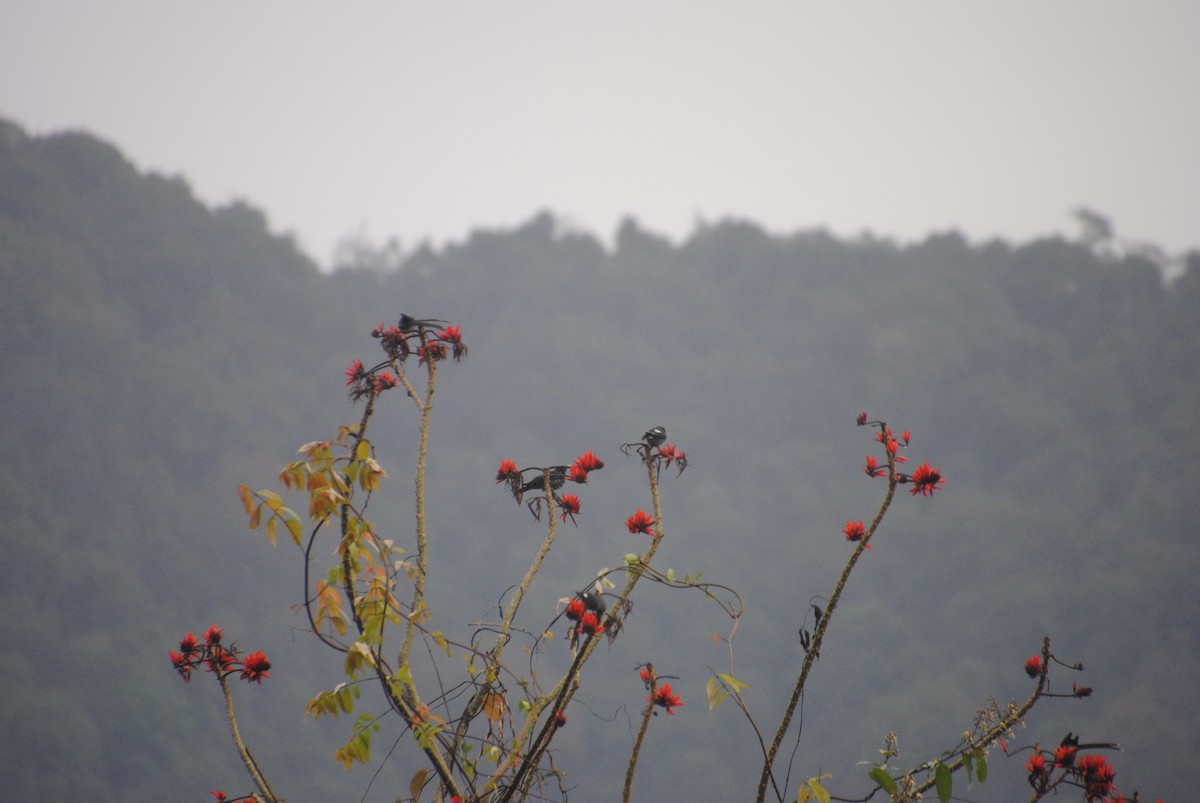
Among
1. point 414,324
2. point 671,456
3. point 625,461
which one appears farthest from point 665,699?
point 625,461

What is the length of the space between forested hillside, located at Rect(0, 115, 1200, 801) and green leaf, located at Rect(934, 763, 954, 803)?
21.0m

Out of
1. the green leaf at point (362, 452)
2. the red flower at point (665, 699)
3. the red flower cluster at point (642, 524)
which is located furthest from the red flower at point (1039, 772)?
the green leaf at point (362, 452)

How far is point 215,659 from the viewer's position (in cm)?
130

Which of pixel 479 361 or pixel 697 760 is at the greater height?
pixel 479 361

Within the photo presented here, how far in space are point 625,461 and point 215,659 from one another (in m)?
31.1


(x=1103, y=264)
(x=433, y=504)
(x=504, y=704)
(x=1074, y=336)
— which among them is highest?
(x=1103, y=264)

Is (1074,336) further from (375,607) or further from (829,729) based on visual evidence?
(375,607)

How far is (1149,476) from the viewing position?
30.4 metres

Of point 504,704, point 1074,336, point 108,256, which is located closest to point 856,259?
point 1074,336

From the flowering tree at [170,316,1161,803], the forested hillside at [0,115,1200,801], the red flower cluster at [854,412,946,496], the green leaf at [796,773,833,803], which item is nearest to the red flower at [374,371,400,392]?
the flowering tree at [170,316,1161,803]

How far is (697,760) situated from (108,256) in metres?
23.4

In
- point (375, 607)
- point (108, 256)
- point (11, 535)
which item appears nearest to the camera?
point (375, 607)

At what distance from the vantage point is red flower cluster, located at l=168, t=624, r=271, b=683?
1.30 m

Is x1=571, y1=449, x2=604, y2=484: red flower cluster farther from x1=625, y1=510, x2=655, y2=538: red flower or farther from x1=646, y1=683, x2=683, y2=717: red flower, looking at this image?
x1=646, y1=683, x2=683, y2=717: red flower
